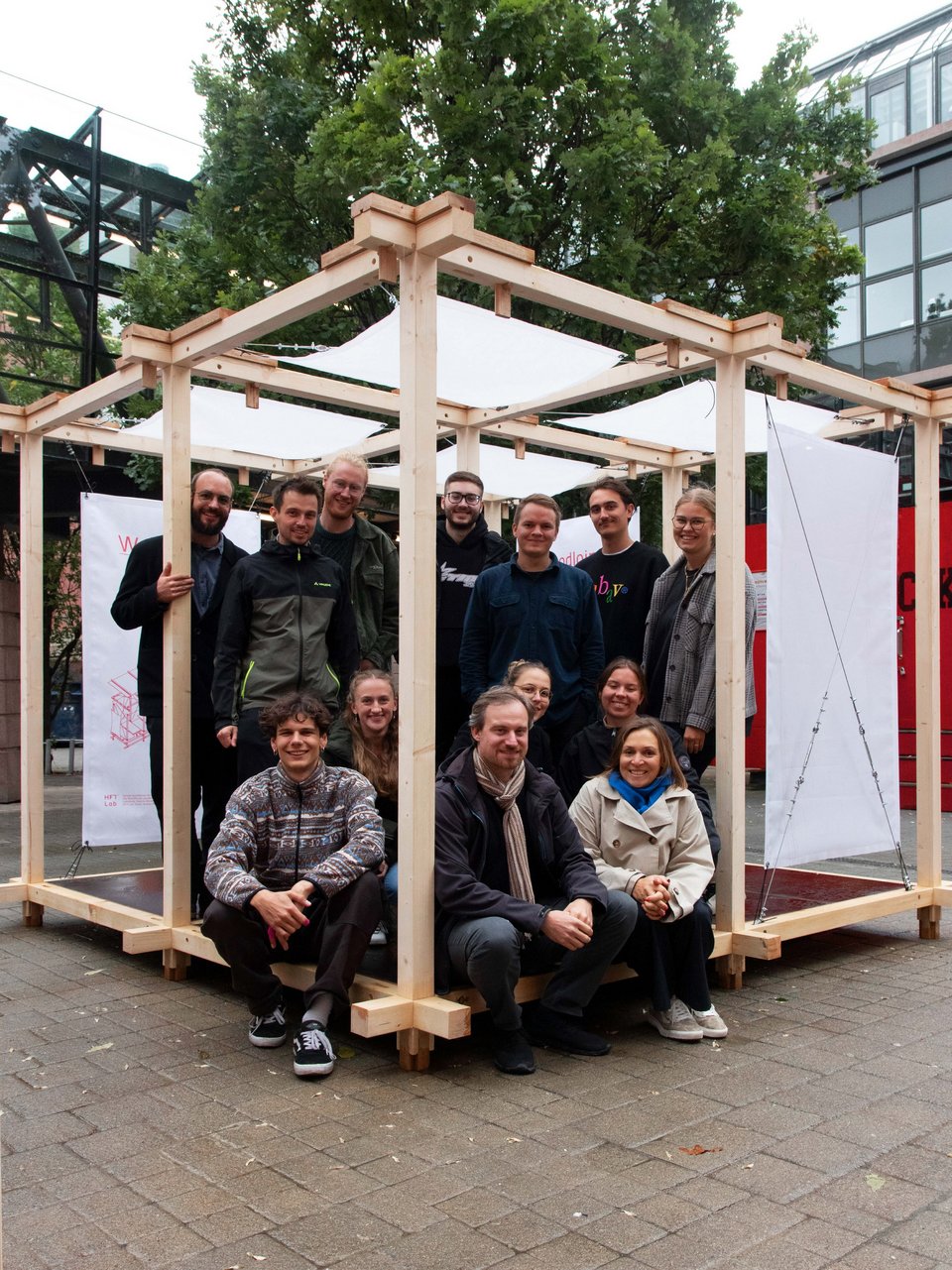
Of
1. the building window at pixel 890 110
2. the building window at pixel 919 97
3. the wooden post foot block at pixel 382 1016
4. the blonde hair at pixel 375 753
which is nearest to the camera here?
the wooden post foot block at pixel 382 1016

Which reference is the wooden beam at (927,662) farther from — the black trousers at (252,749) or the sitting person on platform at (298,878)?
the black trousers at (252,749)

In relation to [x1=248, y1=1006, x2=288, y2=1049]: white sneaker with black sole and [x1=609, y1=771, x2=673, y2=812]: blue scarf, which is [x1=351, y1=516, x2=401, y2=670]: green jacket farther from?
[x1=248, y1=1006, x2=288, y2=1049]: white sneaker with black sole

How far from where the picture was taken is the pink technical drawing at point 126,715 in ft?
21.0

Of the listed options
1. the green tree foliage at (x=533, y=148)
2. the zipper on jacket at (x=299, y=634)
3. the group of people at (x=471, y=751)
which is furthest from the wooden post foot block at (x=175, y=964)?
the green tree foliage at (x=533, y=148)

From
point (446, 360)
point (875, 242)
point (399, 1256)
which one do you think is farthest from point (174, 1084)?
point (875, 242)

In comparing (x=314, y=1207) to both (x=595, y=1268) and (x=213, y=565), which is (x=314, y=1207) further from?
(x=213, y=565)

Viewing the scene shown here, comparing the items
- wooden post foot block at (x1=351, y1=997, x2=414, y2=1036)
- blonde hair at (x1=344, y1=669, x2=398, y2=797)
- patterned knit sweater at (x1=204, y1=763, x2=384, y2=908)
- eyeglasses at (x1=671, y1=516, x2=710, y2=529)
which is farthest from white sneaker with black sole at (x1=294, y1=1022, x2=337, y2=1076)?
eyeglasses at (x1=671, y1=516, x2=710, y2=529)

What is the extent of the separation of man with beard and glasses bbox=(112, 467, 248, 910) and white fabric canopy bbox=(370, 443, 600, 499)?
2272 mm

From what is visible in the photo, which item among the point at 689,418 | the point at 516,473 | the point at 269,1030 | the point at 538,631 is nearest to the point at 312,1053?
the point at 269,1030

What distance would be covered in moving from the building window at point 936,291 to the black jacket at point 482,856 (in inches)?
739

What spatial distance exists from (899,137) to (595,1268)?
72.9 ft

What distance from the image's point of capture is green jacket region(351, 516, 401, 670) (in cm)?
558

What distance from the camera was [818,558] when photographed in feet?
17.7

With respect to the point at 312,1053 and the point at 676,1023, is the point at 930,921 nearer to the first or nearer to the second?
the point at 676,1023
